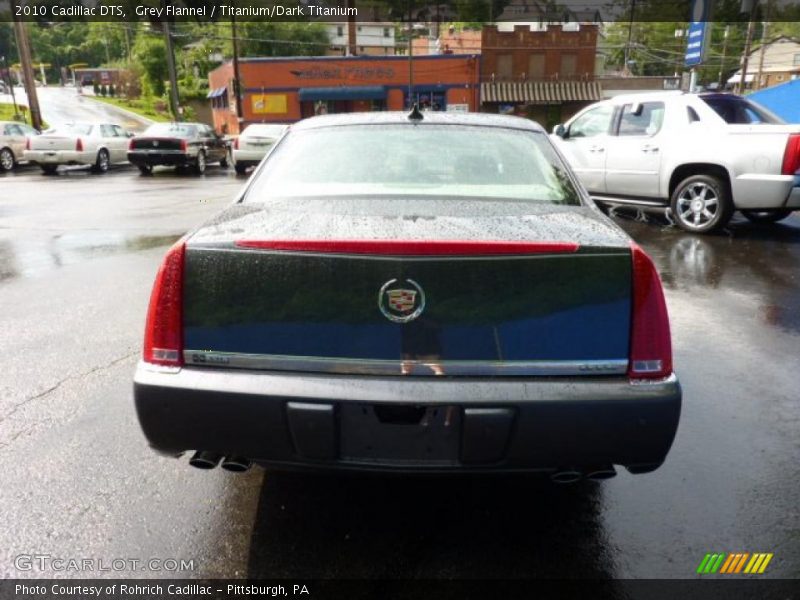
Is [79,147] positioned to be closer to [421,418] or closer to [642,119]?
[642,119]

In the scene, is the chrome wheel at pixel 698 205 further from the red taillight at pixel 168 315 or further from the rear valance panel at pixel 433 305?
the red taillight at pixel 168 315

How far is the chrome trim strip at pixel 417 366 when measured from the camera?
2.09 m

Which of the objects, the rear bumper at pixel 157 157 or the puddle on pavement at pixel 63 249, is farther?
the rear bumper at pixel 157 157

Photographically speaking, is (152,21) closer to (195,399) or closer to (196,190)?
(196,190)

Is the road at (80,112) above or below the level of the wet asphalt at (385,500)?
below

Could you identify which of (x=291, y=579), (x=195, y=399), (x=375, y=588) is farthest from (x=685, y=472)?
(x=195, y=399)

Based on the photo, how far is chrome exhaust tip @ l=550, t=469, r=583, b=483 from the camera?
2.20m

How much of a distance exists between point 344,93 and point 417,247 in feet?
145

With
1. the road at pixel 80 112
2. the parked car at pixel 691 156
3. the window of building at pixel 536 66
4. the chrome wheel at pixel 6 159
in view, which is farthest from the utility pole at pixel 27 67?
the window of building at pixel 536 66

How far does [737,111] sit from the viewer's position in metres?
8.11

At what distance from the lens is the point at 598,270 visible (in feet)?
6.89

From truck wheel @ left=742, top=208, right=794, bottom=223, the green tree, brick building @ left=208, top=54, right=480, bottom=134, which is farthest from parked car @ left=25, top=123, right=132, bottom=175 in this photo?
the green tree

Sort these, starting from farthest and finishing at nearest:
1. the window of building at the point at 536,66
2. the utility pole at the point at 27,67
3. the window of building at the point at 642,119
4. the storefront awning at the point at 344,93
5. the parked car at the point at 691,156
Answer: the window of building at the point at 536,66, the storefront awning at the point at 344,93, the utility pole at the point at 27,67, the window of building at the point at 642,119, the parked car at the point at 691,156

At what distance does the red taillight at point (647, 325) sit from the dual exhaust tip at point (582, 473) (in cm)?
34
